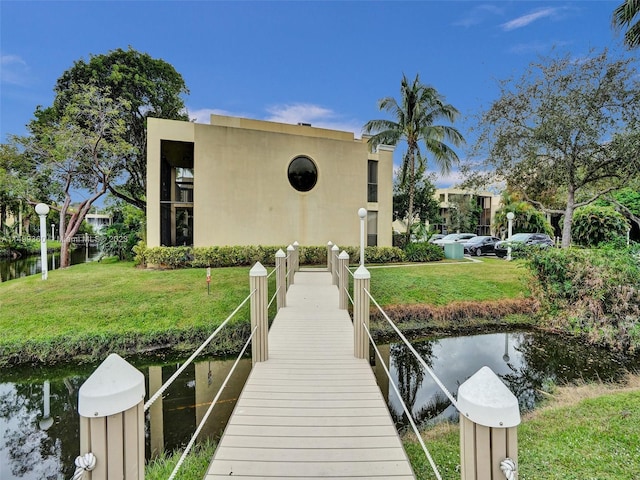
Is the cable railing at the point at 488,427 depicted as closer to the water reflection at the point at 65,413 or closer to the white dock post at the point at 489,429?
the white dock post at the point at 489,429

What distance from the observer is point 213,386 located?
6.68 metres

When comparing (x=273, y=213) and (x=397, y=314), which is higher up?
(x=273, y=213)

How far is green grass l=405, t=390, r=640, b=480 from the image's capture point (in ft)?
10.8

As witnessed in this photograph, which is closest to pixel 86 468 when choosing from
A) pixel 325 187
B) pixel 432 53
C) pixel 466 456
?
pixel 466 456

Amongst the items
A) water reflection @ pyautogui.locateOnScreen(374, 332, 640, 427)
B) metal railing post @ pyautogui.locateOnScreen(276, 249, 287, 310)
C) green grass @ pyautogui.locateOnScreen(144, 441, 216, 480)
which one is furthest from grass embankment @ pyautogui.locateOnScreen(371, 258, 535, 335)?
green grass @ pyautogui.locateOnScreen(144, 441, 216, 480)

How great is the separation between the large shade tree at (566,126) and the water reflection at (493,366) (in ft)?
23.9

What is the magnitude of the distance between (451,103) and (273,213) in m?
11.4

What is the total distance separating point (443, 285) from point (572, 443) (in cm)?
826

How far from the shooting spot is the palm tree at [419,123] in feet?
55.9

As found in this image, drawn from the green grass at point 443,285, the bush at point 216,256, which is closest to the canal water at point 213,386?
the green grass at point 443,285

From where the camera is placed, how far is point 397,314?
10.1 metres

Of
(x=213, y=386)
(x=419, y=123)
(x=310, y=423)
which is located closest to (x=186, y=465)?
(x=310, y=423)

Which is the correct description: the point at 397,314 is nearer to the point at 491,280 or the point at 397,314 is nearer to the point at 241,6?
the point at 491,280

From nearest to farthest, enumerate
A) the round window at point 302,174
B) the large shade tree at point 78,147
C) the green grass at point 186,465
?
the green grass at point 186,465 → the round window at point 302,174 → the large shade tree at point 78,147
